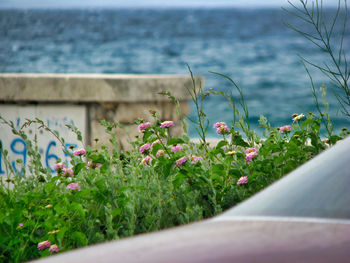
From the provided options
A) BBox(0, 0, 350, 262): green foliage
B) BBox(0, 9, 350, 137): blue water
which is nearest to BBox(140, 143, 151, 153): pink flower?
BBox(0, 0, 350, 262): green foliage

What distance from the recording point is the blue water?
1226 inches

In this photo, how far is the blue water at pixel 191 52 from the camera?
31.1 metres

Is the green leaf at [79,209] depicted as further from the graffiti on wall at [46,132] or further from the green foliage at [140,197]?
the graffiti on wall at [46,132]

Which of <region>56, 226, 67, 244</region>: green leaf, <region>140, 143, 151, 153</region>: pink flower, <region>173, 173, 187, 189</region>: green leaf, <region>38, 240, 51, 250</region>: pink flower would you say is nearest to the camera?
<region>56, 226, 67, 244</region>: green leaf

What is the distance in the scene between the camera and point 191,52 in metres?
50.9

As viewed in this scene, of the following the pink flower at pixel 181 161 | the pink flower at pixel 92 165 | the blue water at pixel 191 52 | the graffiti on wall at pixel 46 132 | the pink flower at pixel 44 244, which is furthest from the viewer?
the blue water at pixel 191 52

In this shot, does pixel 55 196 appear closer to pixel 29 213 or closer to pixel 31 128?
pixel 29 213

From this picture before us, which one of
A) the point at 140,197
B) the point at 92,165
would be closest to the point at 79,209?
the point at 140,197

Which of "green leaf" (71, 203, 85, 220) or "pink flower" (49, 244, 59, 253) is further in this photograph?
"green leaf" (71, 203, 85, 220)

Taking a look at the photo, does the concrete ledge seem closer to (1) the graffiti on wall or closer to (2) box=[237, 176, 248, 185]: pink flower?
(1) the graffiti on wall

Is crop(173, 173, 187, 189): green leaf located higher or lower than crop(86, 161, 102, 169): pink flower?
higher

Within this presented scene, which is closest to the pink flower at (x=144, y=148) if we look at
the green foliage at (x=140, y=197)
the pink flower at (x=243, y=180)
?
the green foliage at (x=140, y=197)

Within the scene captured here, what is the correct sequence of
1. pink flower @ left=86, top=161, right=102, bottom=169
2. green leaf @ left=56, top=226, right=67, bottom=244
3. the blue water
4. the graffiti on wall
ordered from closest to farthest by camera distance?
green leaf @ left=56, top=226, right=67, bottom=244, pink flower @ left=86, top=161, right=102, bottom=169, the graffiti on wall, the blue water

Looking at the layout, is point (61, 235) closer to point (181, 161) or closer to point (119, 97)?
point (181, 161)
